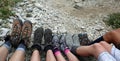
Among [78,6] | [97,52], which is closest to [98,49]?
[97,52]

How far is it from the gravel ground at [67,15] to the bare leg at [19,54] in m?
0.89

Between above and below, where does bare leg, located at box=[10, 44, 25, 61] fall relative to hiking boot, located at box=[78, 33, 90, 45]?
above

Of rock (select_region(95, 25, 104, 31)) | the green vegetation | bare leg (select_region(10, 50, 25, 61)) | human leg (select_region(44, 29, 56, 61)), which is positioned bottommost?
rock (select_region(95, 25, 104, 31))

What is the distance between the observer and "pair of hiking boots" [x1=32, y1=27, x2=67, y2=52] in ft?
17.8

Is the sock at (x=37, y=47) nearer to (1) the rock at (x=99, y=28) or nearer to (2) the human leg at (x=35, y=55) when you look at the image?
(2) the human leg at (x=35, y=55)

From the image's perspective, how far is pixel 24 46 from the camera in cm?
524

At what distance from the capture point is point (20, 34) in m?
5.48

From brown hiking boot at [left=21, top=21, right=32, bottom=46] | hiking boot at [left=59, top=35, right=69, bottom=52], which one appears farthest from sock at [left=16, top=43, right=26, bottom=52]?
hiking boot at [left=59, top=35, right=69, bottom=52]

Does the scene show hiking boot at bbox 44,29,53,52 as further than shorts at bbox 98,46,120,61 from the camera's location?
Yes

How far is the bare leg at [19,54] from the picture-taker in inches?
185

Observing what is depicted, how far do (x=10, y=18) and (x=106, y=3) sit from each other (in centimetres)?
281

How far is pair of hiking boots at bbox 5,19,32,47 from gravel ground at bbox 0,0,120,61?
48 centimetres

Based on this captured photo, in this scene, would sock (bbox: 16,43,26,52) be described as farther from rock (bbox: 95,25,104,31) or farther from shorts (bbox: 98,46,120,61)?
rock (bbox: 95,25,104,31)

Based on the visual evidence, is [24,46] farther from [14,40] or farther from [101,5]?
[101,5]
